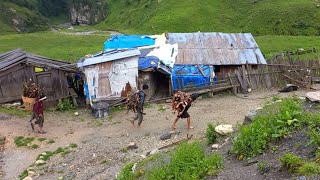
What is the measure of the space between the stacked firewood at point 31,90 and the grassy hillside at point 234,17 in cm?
3246

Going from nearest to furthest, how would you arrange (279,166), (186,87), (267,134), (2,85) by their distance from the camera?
(279,166) < (267,134) < (2,85) < (186,87)

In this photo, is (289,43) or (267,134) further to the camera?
(289,43)

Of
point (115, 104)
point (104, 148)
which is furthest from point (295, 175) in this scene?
point (115, 104)

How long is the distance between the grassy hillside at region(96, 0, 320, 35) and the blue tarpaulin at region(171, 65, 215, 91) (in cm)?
2559

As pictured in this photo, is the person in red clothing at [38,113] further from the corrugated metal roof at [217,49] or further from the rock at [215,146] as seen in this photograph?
the corrugated metal roof at [217,49]

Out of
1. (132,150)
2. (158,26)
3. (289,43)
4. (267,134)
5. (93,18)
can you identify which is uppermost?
(93,18)

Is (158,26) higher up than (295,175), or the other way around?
(158,26)

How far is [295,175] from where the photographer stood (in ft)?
28.7

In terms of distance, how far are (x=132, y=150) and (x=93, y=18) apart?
252ft

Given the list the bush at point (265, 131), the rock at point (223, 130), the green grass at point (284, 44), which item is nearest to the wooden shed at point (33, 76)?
the rock at point (223, 130)

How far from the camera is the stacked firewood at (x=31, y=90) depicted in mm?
21656

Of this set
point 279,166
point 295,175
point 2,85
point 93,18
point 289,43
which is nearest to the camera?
point 295,175

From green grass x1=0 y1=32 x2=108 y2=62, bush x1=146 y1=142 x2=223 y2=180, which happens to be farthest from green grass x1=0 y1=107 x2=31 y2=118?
green grass x1=0 y1=32 x2=108 y2=62

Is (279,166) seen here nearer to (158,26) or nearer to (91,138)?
(91,138)
